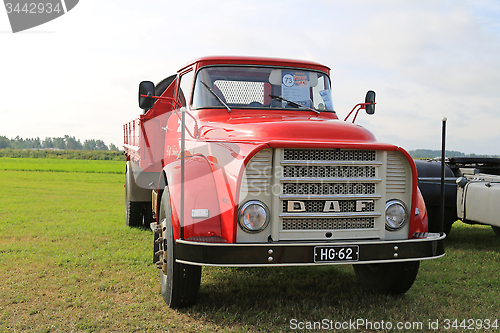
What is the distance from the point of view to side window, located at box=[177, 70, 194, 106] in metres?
5.12

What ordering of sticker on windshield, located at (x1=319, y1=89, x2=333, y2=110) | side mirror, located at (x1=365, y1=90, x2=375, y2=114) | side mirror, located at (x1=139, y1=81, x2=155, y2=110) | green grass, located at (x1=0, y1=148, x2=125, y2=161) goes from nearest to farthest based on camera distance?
side mirror, located at (x1=139, y1=81, x2=155, y2=110) → sticker on windshield, located at (x1=319, y1=89, x2=333, y2=110) → side mirror, located at (x1=365, y1=90, x2=375, y2=114) → green grass, located at (x1=0, y1=148, x2=125, y2=161)

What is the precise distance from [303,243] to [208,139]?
1.51 meters

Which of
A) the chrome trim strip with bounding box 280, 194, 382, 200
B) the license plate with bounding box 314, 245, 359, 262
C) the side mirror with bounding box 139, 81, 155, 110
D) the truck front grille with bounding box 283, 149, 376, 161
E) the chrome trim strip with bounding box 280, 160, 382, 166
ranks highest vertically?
the side mirror with bounding box 139, 81, 155, 110

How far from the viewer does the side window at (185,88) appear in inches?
202

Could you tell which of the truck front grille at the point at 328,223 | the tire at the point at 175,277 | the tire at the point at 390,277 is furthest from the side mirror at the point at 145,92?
the tire at the point at 390,277

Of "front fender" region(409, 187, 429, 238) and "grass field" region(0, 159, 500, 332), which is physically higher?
"front fender" region(409, 187, 429, 238)

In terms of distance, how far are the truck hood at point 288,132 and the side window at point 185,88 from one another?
0.93m

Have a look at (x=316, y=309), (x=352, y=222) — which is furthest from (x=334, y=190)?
(x=316, y=309)

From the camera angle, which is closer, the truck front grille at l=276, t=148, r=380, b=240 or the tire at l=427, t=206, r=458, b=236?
the truck front grille at l=276, t=148, r=380, b=240

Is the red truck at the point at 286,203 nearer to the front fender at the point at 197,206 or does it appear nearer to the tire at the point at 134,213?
the front fender at the point at 197,206

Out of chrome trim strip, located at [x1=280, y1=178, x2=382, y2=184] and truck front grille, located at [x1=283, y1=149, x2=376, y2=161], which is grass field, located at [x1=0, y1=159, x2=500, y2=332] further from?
truck front grille, located at [x1=283, y1=149, x2=376, y2=161]

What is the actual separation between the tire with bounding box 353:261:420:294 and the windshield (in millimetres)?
1975

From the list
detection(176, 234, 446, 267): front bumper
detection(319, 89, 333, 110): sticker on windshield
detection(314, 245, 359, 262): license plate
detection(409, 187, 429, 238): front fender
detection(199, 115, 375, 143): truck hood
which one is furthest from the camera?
detection(319, 89, 333, 110): sticker on windshield

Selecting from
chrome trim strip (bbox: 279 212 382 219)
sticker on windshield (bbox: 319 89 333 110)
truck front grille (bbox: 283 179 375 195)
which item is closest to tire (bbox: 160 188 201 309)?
chrome trim strip (bbox: 279 212 382 219)
